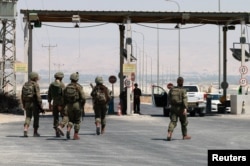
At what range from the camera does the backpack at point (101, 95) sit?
2209 cm

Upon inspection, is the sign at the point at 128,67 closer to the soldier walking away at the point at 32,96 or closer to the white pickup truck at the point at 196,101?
the white pickup truck at the point at 196,101

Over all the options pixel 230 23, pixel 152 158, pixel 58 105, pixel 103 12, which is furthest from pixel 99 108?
pixel 230 23

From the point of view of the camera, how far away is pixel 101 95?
72.5ft

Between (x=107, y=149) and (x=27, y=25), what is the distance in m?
21.3

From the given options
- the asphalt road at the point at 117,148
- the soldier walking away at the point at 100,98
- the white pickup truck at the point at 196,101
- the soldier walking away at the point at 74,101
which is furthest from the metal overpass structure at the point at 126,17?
the soldier walking away at the point at 74,101

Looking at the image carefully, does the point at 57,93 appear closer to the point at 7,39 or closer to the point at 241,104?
the point at 241,104

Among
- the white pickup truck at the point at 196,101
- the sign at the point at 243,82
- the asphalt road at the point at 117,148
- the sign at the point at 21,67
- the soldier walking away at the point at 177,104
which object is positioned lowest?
the asphalt road at the point at 117,148

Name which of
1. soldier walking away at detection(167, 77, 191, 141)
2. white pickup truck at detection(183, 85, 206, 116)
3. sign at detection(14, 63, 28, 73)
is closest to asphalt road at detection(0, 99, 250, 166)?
soldier walking away at detection(167, 77, 191, 141)

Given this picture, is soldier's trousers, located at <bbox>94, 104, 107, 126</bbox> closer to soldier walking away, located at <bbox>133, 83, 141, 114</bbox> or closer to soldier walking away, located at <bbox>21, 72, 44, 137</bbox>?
soldier walking away, located at <bbox>21, 72, 44, 137</bbox>

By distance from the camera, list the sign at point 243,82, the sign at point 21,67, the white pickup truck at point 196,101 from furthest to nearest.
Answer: the sign at point 243,82 < the white pickup truck at point 196,101 < the sign at point 21,67

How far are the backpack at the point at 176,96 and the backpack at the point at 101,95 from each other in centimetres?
255

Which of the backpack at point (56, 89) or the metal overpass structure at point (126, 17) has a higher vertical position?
the metal overpass structure at point (126, 17)

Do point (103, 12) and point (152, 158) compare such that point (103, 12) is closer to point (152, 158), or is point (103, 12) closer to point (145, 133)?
point (145, 133)

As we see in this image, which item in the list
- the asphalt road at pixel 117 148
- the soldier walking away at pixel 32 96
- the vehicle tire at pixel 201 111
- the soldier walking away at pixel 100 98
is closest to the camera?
the asphalt road at pixel 117 148
